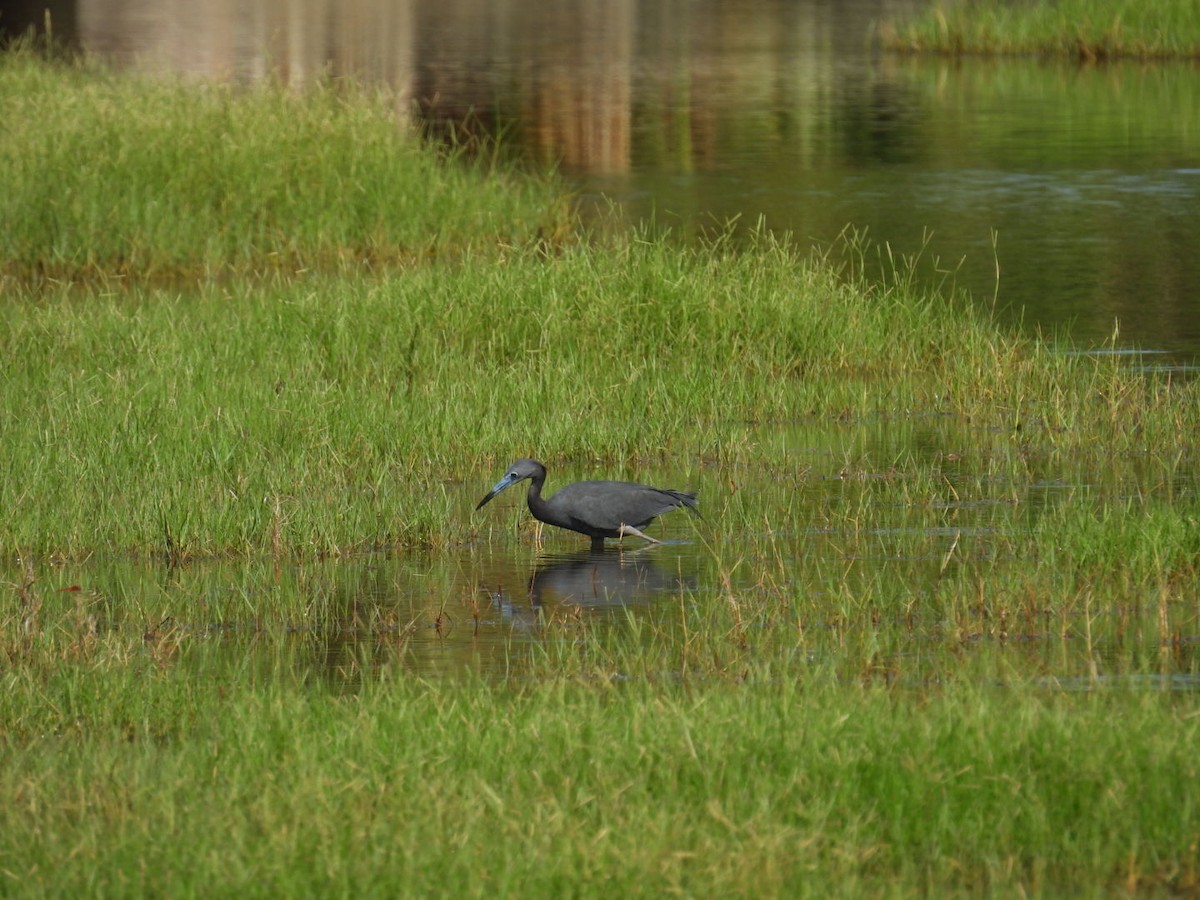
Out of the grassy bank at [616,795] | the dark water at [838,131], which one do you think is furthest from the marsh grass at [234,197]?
the grassy bank at [616,795]

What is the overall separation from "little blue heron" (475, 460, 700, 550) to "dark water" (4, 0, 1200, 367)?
21.6ft

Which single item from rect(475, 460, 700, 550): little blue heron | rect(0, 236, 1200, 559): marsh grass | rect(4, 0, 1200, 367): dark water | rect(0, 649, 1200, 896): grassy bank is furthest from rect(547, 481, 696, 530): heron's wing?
rect(4, 0, 1200, 367): dark water

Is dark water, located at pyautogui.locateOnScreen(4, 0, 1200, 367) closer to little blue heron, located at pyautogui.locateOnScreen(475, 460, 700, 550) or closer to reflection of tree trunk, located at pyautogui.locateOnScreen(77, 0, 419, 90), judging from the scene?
reflection of tree trunk, located at pyautogui.locateOnScreen(77, 0, 419, 90)

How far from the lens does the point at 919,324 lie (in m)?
15.2

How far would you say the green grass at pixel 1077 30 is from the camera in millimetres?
38875

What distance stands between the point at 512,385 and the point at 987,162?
1657 centimetres

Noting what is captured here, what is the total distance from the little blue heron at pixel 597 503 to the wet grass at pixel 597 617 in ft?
1.42

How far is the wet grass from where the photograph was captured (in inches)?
244

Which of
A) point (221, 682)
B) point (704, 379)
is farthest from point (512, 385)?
point (221, 682)

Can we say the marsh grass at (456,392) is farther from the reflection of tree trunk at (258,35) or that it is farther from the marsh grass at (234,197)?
the reflection of tree trunk at (258,35)

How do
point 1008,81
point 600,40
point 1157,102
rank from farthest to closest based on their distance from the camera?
point 600,40, point 1008,81, point 1157,102

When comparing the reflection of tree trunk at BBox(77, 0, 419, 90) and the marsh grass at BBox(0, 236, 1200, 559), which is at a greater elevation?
the reflection of tree trunk at BBox(77, 0, 419, 90)

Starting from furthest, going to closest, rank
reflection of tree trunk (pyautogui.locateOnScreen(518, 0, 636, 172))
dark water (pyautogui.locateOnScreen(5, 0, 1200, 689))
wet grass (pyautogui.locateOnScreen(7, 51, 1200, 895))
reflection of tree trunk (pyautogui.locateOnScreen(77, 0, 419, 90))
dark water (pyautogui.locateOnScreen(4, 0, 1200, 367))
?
reflection of tree trunk (pyautogui.locateOnScreen(77, 0, 419, 90)) → reflection of tree trunk (pyautogui.locateOnScreen(518, 0, 636, 172)) → dark water (pyautogui.locateOnScreen(4, 0, 1200, 367)) → dark water (pyautogui.locateOnScreen(5, 0, 1200, 689)) → wet grass (pyautogui.locateOnScreen(7, 51, 1200, 895))

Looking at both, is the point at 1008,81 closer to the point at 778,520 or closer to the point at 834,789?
the point at 778,520
